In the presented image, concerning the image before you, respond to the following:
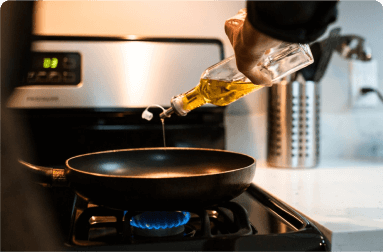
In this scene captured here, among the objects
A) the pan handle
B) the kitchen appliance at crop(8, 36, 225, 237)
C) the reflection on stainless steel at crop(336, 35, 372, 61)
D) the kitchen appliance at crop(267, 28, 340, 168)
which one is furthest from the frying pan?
the reflection on stainless steel at crop(336, 35, 372, 61)

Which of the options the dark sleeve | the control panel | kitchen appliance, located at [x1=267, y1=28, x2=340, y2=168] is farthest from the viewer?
kitchen appliance, located at [x1=267, y1=28, x2=340, y2=168]

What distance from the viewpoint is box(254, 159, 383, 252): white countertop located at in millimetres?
468

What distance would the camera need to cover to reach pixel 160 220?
0.49 metres

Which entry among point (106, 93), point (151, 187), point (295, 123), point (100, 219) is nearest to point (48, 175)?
point (100, 219)

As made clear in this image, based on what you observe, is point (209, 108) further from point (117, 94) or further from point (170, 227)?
point (170, 227)

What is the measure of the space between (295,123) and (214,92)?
1.39 feet

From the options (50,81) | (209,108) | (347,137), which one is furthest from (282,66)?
(347,137)

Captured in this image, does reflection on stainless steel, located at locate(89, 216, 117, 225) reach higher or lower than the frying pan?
lower

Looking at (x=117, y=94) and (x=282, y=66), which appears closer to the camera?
(x=282, y=66)

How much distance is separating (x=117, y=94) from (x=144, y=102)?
2.7 inches

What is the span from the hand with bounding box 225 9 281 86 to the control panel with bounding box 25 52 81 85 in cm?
52

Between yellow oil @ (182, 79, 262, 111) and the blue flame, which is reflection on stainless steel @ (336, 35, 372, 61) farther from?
the blue flame

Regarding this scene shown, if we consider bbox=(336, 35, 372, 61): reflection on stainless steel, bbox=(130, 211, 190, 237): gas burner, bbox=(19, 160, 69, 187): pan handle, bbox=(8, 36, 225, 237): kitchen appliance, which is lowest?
bbox=(130, 211, 190, 237): gas burner

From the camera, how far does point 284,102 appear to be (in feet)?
3.13
